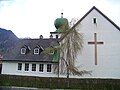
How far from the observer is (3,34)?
255 feet

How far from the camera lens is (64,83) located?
98.8ft

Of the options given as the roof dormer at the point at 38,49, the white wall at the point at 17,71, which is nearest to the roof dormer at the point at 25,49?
the roof dormer at the point at 38,49

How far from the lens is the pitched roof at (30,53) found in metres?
41.6

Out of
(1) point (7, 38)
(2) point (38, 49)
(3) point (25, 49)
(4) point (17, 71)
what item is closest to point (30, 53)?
(3) point (25, 49)

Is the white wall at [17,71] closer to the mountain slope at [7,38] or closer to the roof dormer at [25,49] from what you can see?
the roof dormer at [25,49]

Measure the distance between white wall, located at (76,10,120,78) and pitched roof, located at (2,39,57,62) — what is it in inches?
259

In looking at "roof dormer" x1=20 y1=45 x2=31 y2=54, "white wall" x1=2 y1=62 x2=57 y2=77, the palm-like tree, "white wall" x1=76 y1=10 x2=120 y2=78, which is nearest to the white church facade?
"white wall" x1=76 y1=10 x2=120 y2=78

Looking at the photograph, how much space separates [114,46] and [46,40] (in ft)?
45.6

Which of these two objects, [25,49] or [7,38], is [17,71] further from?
[7,38]

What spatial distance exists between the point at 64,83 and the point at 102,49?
1083cm

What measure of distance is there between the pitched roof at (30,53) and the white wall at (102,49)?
658 centimetres

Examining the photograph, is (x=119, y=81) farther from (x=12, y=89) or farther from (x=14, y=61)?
(x=14, y=61)

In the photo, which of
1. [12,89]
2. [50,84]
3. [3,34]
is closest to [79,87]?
[50,84]

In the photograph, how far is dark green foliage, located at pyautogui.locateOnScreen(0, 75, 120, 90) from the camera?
95.9 ft
